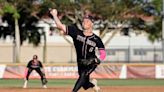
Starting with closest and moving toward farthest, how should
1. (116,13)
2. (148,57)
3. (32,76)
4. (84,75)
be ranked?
(84,75) < (32,76) < (116,13) < (148,57)

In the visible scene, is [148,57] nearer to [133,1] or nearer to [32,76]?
[133,1]

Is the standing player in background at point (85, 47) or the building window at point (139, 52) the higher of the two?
the standing player in background at point (85, 47)

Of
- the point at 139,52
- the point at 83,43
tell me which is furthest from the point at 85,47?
the point at 139,52

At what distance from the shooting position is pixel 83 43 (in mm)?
11836

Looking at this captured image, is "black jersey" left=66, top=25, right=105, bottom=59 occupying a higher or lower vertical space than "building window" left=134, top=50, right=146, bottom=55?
higher

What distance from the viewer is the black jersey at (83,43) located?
11.8m

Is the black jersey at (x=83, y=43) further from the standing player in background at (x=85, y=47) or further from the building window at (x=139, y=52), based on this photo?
the building window at (x=139, y=52)

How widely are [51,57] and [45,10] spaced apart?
1744 cm

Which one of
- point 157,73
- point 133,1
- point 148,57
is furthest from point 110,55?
point 157,73

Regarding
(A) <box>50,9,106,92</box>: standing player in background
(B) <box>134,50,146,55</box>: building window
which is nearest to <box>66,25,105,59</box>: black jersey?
(A) <box>50,9,106,92</box>: standing player in background

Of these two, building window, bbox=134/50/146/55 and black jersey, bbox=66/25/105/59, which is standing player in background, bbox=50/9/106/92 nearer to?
black jersey, bbox=66/25/105/59

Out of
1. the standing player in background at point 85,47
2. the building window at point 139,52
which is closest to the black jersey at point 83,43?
the standing player in background at point 85,47

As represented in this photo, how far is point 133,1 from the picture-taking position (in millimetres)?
52688

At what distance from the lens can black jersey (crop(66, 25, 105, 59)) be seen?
11.8 metres
